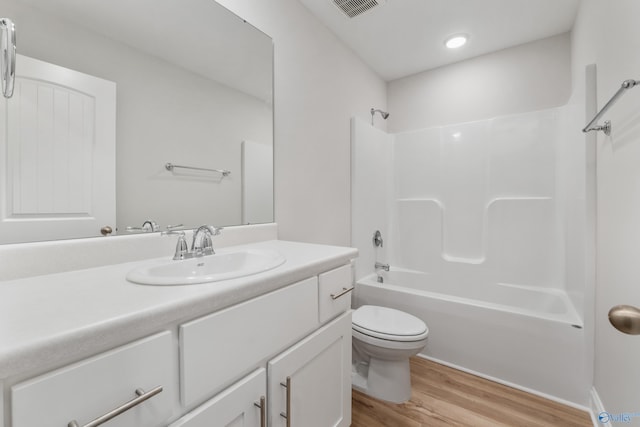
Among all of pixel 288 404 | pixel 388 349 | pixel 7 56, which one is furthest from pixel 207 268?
pixel 388 349

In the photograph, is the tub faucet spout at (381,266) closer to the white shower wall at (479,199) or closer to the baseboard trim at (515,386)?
the white shower wall at (479,199)

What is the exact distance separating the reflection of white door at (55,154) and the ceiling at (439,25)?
4.74ft

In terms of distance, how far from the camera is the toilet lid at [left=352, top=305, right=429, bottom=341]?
4.90ft

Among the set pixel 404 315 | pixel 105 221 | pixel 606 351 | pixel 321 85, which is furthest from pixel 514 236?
pixel 105 221

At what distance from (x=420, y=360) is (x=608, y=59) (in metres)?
2.02

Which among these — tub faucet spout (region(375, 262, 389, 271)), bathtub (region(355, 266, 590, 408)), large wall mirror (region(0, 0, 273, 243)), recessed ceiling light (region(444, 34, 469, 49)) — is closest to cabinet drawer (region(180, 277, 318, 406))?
large wall mirror (region(0, 0, 273, 243))

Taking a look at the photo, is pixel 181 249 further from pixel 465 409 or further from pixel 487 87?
pixel 487 87

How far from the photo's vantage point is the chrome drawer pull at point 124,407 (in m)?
0.44

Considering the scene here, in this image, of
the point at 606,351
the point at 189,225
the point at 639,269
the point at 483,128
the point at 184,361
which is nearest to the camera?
the point at 184,361

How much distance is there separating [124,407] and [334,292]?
0.73 metres

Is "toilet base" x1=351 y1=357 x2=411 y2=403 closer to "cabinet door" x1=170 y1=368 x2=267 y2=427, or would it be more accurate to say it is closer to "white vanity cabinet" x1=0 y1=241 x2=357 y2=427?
"white vanity cabinet" x1=0 y1=241 x2=357 y2=427

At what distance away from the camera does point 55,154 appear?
0.84m

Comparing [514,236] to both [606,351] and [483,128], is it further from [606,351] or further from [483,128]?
[606,351]

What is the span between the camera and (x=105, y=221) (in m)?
0.94
